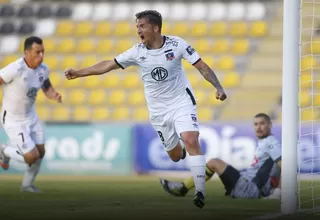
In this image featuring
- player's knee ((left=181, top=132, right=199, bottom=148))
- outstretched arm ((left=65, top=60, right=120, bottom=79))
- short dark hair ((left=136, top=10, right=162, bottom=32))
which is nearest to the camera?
outstretched arm ((left=65, top=60, right=120, bottom=79))

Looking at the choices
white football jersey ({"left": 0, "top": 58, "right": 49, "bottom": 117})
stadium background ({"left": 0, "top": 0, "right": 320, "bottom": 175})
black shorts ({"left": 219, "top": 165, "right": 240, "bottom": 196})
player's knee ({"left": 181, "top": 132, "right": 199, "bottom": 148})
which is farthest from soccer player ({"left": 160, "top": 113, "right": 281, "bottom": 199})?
stadium background ({"left": 0, "top": 0, "right": 320, "bottom": 175})

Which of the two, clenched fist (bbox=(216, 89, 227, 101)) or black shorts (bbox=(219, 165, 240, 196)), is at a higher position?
clenched fist (bbox=(216, 89, 227, 101))

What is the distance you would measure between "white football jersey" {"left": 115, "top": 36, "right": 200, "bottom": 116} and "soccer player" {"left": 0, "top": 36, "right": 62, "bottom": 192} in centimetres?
247

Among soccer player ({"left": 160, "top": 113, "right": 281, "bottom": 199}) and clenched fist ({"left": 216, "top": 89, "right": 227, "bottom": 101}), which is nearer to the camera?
clenched fist ({"left": 216, "top": 89, "right": 227, "bottom": 101})

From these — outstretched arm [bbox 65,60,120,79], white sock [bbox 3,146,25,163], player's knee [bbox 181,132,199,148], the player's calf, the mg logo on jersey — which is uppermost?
outstretched arm [bbox 65,60,120,79]

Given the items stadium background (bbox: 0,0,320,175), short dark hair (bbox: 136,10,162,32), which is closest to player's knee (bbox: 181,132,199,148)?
short dark hair (bbox: 136,10,162,32)

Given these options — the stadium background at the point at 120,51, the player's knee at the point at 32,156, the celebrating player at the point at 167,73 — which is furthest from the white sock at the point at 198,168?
the stadium background at the point at 120,51

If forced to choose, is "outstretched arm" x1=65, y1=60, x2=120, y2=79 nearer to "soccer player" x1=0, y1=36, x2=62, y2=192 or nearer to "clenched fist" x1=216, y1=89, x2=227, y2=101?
"clenched fist" x1=216, y1=89, x2=227, y2=101

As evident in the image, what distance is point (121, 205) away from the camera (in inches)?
352

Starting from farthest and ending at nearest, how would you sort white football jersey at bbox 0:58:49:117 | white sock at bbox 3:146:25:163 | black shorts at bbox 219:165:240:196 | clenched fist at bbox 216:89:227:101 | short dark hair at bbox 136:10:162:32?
white sock at bbox 3:146:25:163, white football jersey at bbox 0:58:49:117, black shorts at bbox 219:165:240:196, short dark hair at bbox 136:10:162:32, clenched fist at bbox 216:89:227:101

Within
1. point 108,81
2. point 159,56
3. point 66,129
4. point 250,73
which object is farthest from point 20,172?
point 159,56

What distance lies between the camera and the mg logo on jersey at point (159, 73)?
29.5 feet

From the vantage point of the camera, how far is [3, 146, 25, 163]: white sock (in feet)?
39.1

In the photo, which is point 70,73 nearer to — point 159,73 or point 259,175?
point 159,73
